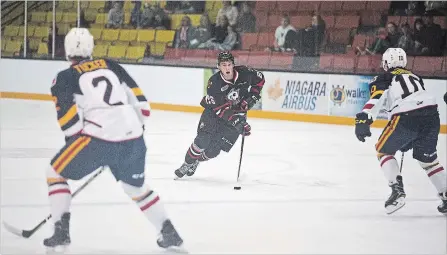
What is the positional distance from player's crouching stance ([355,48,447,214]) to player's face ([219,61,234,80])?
1169 millimetres

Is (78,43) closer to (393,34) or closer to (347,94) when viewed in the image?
(347,94)

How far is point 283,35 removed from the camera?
36.3ft

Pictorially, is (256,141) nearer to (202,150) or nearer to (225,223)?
(202,150)

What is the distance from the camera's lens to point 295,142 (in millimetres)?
8164

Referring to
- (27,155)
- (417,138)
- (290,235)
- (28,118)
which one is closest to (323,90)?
(28,118)

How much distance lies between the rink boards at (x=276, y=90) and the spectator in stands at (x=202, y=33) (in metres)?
0.60

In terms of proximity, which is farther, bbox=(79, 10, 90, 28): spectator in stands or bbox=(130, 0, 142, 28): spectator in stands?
bbox=(79, 10, 90, 28): spectator in stands

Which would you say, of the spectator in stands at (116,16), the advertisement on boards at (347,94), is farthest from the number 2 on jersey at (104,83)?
the spectator in stands at (116,16)

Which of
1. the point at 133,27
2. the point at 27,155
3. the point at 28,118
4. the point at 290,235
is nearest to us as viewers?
the point at 290,235

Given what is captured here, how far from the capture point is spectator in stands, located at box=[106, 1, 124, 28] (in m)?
13.0

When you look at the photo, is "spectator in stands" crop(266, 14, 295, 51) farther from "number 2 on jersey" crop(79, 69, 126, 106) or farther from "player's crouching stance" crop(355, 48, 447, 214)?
"number 2 on jersey" crop(79, 69, 126, 106)

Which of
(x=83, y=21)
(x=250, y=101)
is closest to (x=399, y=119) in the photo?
(x=250, y=101)

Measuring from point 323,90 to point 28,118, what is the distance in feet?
11.7

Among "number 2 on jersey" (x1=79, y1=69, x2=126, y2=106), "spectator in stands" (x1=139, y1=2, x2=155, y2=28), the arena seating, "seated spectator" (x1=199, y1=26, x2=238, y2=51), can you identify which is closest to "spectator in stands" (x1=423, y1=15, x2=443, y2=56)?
the arena seating
